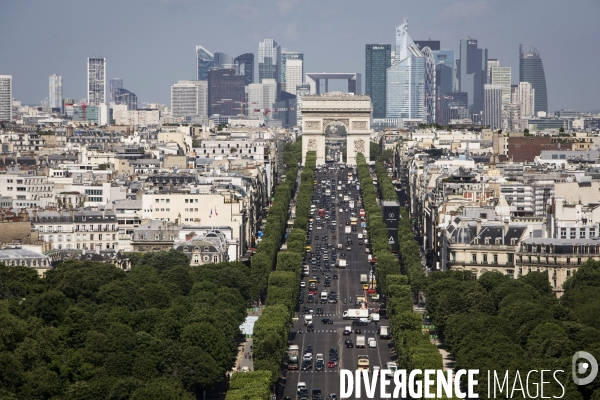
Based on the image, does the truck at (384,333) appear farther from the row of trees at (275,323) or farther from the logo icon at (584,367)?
the logo icon at (584,367)

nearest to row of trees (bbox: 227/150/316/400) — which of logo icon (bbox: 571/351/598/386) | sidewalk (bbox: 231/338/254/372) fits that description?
sidewalk (bbox: 231/338/254/372)

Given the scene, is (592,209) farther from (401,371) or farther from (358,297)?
(401,371)

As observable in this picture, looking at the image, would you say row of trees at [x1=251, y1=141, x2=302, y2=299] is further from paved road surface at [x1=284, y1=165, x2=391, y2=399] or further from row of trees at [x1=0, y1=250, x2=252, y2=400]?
row of trees at [x1=0, y1=250, x2=252, y2=400]

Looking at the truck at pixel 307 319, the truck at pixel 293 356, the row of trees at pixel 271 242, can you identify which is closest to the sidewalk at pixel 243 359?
the truck at pixel 293 356

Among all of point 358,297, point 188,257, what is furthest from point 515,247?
point 188,257

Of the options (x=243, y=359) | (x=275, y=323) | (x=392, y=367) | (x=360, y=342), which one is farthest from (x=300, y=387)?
(x=360, y=342)

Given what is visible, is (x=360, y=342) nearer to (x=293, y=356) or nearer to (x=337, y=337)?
(x=337, y=337)
